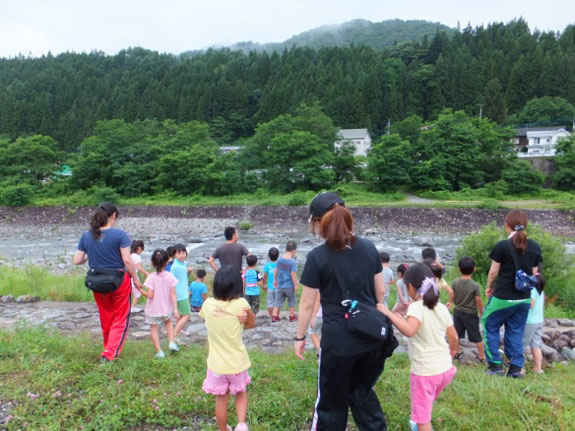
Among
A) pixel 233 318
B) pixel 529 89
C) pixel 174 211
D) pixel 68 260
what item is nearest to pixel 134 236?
pixel 174 211

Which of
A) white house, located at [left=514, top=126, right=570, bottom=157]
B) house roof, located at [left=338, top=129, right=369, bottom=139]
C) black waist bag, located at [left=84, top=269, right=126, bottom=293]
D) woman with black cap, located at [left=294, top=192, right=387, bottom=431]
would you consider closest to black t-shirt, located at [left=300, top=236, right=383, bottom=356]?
woman with black cap, located at [left=294, top=192, right=387, bottom=431]

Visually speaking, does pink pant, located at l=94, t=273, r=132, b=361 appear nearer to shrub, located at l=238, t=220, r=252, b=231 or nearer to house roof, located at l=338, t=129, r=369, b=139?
shrub, located at l=238, t=220, r=252, b=231

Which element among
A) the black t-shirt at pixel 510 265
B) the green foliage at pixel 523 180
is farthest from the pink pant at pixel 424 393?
the green foliage at pixel 523 180

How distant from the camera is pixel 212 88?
6341cm

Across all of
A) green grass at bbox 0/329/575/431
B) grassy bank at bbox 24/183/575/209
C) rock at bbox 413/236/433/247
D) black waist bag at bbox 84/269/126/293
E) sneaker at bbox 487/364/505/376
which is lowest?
rock at bbox 413/236/433/247

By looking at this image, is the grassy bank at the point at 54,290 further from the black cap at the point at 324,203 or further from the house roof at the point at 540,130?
the house roof at the point at 540,130

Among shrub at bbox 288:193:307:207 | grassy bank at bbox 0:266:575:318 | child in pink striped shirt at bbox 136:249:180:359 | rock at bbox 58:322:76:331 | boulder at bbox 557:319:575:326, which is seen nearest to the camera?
child in pink striped shirt at bbox 136:249:180:359

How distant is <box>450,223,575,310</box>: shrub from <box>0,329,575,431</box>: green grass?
4.06 meters

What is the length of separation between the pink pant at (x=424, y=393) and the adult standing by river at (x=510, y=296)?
1.64 metres

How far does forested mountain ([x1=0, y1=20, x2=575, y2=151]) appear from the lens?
5225 centimetres

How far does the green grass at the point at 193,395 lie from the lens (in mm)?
2910

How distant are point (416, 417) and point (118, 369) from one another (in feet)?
9.44

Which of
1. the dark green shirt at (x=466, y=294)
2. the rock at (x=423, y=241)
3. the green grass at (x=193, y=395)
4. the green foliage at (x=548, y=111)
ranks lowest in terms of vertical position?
the rock at (x=423, y=241)

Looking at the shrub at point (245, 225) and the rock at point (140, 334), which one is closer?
the rock at point (140, 334)
